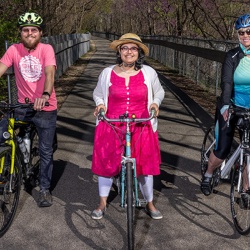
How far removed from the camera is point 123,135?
164 inches

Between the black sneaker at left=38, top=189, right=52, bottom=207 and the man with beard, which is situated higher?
the man with beard

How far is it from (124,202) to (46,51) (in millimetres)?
1778

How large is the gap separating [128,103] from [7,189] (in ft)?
4.73

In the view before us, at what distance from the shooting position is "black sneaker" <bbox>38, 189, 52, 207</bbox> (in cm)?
480

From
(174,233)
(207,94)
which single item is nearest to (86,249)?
(174,233)

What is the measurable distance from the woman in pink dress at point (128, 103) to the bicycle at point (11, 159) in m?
0.78

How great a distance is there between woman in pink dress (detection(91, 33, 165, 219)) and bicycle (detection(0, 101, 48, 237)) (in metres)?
0.78

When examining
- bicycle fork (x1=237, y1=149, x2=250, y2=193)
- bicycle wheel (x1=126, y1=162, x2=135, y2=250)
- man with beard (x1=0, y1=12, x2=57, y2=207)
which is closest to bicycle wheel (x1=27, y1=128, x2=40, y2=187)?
man with beard (x1=0, y1=12, x2=57, y2=207)

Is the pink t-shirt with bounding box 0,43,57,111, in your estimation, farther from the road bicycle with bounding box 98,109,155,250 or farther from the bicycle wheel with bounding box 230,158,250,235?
the bicycle wheel with bounding box 230,158,250,235

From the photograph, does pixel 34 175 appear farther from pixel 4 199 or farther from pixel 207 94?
pixel 207 94

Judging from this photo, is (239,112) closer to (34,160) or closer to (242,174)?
(242,174)

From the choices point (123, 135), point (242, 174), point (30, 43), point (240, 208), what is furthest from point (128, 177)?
point (30, 43)

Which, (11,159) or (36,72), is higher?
(36,72)

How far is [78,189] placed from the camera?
5.38 metres
